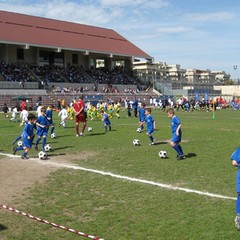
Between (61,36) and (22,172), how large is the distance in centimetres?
4900

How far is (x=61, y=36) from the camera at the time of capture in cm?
5769

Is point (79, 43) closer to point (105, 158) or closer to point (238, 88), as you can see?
point (238, 88)

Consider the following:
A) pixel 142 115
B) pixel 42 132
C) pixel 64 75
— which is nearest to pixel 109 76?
pixel 64 75

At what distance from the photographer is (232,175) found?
10.1 m

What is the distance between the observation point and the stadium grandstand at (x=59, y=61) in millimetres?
48750

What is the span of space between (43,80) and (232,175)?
43917 mm

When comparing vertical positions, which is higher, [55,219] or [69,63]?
[69,63]

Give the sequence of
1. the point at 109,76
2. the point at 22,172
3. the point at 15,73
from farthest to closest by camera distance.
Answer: the point at 109,76 < the point at 15,73 < the point at 22,172

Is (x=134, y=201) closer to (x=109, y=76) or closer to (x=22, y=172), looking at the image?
(x=22, y=172)

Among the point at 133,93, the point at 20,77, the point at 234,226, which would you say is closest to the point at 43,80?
the point at 20,77

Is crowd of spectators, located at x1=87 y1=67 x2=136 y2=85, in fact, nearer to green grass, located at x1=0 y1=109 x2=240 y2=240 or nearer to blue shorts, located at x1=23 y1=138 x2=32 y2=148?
blue shorts, located at x1=23 y1=138 x2=32 y2=148

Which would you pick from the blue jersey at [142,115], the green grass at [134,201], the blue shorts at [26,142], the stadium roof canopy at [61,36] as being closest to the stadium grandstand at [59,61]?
the stadium roof canopy at [61,36]

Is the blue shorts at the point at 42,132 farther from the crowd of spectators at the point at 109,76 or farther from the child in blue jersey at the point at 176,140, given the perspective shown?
the crowd of spectators at the point at 109,76

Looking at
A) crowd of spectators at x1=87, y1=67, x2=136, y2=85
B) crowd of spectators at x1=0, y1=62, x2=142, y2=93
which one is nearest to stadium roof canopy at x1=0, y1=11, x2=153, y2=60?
crowd of spectators at x1=0, y1=62, x2=142, y2=93
